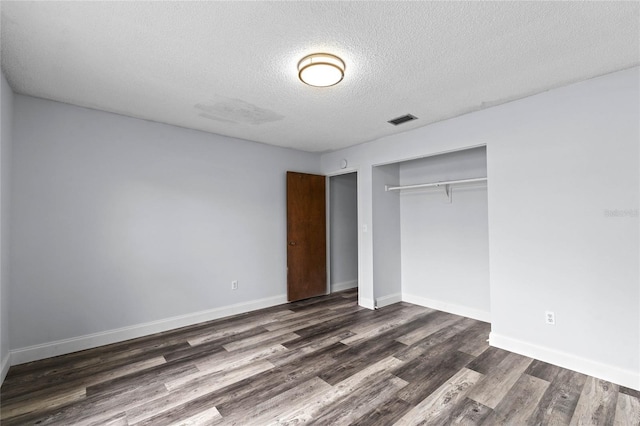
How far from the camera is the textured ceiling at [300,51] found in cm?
169

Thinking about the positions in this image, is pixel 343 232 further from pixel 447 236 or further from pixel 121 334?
pixel 121 334

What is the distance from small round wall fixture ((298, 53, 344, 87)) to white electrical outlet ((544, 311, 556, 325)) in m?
2.83

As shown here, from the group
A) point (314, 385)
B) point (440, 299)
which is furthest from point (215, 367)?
point (440, 299)

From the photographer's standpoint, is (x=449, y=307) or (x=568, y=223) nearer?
(x=568, y=223)

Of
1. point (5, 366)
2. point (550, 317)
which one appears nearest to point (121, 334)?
point (5, 366)

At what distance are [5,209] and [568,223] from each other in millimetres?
4940

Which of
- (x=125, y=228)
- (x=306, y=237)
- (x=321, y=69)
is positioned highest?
(x=321, y=69)

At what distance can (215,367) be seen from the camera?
8.65 ft

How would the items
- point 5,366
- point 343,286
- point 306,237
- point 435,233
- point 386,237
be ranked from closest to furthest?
point 5,366 < point 435,233 < point 386,237 < point 306,237 < point 343,286

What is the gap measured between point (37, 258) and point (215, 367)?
2.03m

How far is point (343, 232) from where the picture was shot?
5.62 m

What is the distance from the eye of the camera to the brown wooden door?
474 centimetres

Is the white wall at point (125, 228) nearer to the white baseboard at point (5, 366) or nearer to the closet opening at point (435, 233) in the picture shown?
the white baseboard at point (5, 366)

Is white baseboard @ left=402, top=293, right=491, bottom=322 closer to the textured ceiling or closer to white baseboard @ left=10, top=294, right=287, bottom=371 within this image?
white baseboard @ left=10, top=294, right=287, bottom=371
